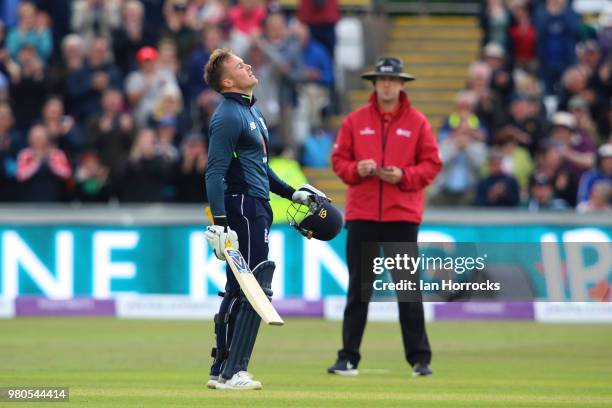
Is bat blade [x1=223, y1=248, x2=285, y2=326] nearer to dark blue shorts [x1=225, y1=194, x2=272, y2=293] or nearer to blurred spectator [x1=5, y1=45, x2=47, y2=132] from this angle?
dark blue shorts [x1=225, y1=194, x2=272, y2=293]

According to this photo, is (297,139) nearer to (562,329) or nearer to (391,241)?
(562,329)

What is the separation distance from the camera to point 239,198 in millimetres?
12422

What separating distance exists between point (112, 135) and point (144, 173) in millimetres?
1077

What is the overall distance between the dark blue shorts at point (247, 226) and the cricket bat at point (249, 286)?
0.73 feet

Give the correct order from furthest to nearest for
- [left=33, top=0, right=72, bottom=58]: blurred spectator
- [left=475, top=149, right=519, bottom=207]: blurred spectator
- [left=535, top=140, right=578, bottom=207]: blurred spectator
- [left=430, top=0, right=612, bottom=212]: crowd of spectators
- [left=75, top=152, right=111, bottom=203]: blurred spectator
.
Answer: [left=33, top=0, right=72, bottom=58]: blurred spectator
[left=75, top=152, right=111, bottom=203]: blurred spectator
[left=535, top=140, right=578, bottom=207]: blurred spectator
[left=430, top=0, right=612, bottom=212]: crowd of spectators
[left=475, top=149, right=519, bottom=207]: blurred spectator

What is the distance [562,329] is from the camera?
20.4m

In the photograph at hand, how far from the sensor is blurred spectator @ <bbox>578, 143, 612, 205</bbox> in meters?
22.3

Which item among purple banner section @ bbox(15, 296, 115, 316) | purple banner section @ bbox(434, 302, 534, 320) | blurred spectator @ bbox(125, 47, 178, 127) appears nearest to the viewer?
purple banner section @ bbox(434, 302, 534, 320)

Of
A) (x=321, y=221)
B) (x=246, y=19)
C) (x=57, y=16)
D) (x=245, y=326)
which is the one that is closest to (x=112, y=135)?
(x=246, y=19)

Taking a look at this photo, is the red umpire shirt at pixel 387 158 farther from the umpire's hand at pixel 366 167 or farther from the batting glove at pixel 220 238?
the batting glove at pixel 220 238

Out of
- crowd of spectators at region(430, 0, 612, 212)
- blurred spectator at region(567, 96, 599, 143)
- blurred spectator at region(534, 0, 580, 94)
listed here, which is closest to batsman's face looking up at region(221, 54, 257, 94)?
crowd of spectators at region(430, 0, 612, 212)

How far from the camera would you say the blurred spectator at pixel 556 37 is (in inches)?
1022

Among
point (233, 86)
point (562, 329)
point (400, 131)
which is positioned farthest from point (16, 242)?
point (233, 86)

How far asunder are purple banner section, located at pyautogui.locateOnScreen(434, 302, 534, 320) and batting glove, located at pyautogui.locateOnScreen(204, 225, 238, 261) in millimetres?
9890
